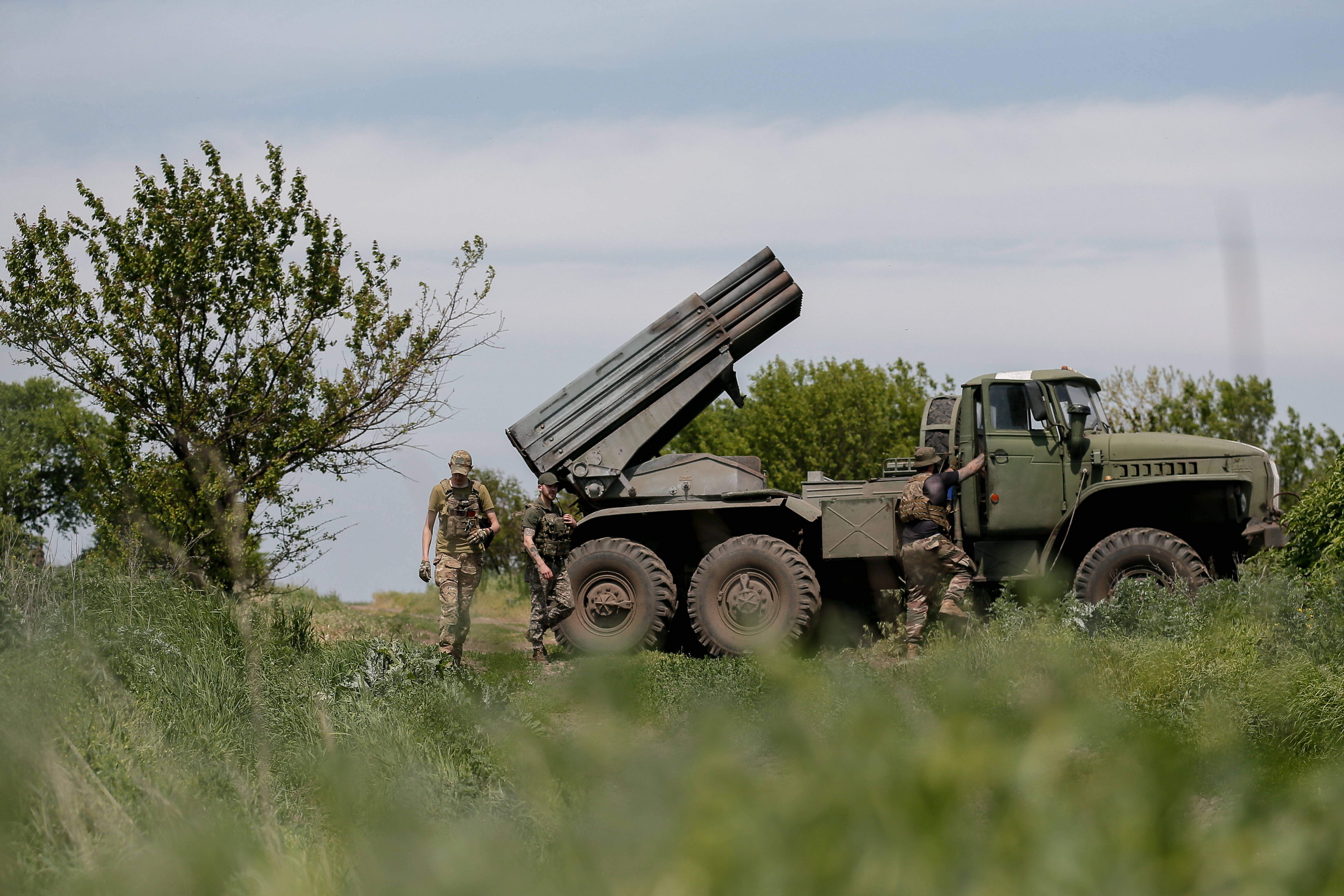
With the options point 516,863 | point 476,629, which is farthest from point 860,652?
point 476,629

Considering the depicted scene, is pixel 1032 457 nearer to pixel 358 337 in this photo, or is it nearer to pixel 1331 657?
pixel 1331 657

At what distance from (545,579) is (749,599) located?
1.79 metres

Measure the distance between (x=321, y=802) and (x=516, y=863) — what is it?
546mm

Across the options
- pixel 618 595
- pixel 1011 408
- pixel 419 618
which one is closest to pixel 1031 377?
pixel 1011 408

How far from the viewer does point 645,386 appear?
420 inches

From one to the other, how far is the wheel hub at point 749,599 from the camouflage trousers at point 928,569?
115 centimetres

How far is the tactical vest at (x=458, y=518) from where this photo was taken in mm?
9719

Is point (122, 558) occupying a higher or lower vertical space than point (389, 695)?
higher

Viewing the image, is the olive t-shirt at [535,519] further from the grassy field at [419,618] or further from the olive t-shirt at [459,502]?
the grassy field at [419,618]

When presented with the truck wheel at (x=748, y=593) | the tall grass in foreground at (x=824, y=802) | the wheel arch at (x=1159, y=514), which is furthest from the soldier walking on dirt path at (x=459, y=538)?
the tall grass in foreground at (x=824, y=802)

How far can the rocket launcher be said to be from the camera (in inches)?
417

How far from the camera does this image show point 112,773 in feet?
14.3

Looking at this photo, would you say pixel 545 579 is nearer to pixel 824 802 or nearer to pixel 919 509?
pixel 919 509

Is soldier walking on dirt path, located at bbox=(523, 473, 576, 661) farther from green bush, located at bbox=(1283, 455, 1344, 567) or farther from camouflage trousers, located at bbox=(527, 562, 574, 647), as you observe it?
green bush, located at bbox=(1283, 455, 1344, 567)
